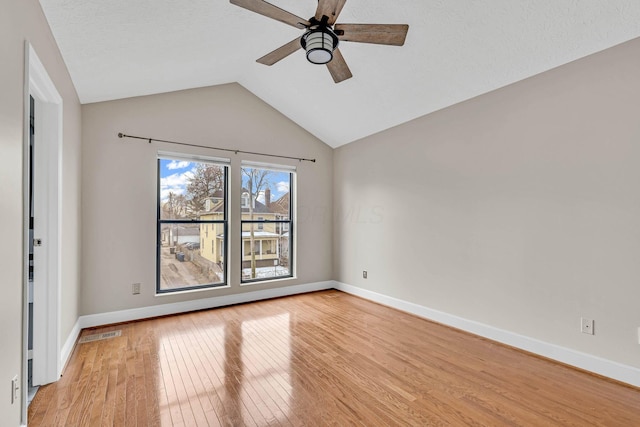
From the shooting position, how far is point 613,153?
2434mm

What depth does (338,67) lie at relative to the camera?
8.14 feet

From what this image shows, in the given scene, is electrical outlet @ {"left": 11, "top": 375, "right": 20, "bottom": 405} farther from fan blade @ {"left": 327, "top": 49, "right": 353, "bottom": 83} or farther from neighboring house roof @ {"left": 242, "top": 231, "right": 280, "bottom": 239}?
neighboring house roof @ {"left": 242, "top": 231, "right": 280, "bottom": 239}

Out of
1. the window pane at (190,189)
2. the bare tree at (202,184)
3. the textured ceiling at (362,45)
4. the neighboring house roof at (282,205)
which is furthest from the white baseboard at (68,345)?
the neighboring house roof at (282,205)

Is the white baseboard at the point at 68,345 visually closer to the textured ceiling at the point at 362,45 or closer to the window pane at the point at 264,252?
the window pane at the point at 264,252

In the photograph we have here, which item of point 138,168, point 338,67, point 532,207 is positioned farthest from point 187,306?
point 532,207

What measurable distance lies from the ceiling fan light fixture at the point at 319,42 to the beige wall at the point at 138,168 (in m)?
2.55

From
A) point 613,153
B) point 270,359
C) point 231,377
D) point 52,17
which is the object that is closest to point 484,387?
point 270,359

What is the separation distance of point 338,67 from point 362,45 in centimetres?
80

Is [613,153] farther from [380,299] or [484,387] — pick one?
[380,299]

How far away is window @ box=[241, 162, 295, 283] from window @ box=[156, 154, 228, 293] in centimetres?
35

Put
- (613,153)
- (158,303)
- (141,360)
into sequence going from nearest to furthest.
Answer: (613,153) → (141,360) → (158,303)

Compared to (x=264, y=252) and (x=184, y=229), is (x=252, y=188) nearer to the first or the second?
(x=264, y=252)

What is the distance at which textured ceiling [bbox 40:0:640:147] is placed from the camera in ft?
7.35

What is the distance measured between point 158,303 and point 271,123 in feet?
9.90
